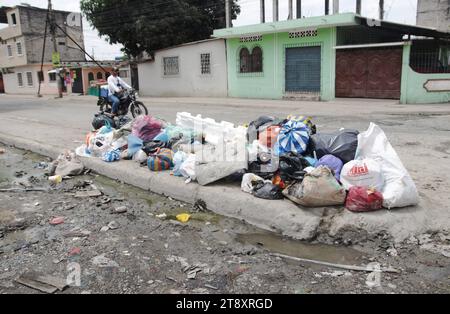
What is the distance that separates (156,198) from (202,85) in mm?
18305

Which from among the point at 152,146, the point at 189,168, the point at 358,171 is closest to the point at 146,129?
the point at 152,146

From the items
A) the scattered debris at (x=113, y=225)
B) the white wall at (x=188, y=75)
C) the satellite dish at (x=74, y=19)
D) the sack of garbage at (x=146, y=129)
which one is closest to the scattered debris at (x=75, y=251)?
the scattered debris at (x=113, y=225)

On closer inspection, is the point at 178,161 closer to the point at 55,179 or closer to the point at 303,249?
the point at 55,179

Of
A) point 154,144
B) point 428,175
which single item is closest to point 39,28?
point 154,144

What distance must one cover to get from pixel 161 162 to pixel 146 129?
3.72 ft

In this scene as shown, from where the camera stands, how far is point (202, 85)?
2270cm

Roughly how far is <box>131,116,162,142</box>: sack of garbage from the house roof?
11969mm

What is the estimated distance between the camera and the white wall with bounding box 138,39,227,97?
21.6 metres

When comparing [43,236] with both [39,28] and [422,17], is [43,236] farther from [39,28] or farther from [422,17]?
[39,28]

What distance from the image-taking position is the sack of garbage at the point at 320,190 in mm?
3717

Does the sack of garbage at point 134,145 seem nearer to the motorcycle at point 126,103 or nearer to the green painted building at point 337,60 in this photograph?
the motorcycle at point 126,103

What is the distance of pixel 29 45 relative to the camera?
39000 millimetres

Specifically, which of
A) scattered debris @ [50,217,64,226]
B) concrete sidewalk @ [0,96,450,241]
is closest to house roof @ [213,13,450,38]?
concrete sidewalk @ [0,96,450,241]
